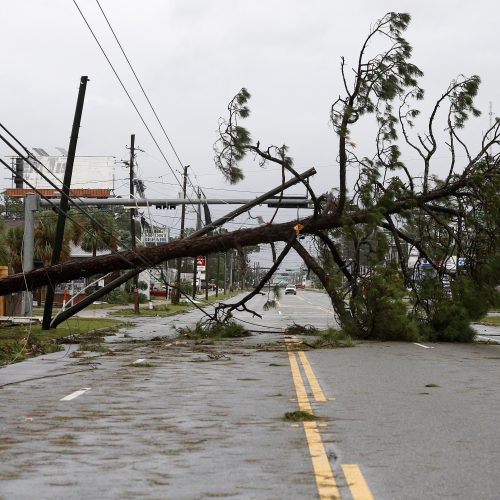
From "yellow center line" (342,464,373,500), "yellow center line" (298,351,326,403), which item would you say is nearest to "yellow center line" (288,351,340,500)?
"yellow center line" (342,464,373,500)

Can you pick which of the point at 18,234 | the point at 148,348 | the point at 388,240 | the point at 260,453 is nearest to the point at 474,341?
the point at 388,240

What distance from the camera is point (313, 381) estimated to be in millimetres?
14875

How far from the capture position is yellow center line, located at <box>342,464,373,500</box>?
6544mm

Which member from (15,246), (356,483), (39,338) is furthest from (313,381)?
(15,246)

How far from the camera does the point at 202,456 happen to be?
8.18 metres

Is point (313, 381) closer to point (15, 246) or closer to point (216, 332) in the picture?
point (216, 332)

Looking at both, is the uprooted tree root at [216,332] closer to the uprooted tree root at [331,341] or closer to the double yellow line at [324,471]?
the uprooted tree root at [331,341]

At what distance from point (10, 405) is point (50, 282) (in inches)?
601

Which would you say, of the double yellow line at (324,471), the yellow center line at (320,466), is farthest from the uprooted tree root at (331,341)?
the yellow center line at (320,466)

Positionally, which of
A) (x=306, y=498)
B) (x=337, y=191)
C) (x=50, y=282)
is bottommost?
(x=306, y=498)

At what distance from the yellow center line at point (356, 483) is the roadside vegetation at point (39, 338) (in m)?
13.0

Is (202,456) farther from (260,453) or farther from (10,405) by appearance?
(10,405)

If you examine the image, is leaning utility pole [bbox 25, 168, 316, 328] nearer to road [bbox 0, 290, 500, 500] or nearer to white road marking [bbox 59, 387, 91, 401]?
road [bbox 0, 290, 500, 500]

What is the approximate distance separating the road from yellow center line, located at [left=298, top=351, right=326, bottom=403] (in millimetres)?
48
